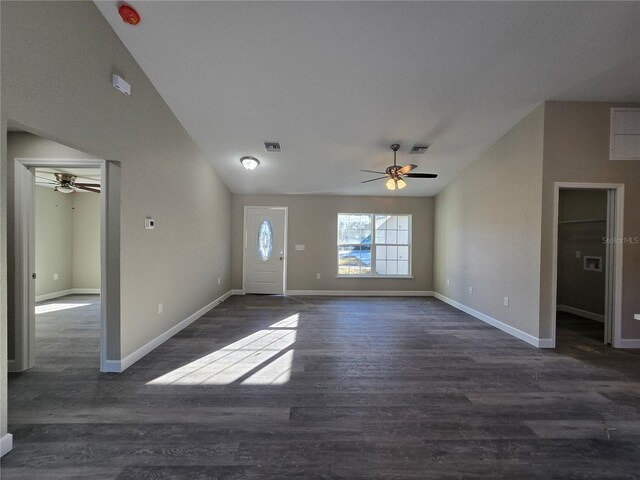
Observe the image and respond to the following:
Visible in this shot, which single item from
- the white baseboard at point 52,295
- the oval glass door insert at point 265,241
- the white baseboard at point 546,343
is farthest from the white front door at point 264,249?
the white baseboard at point 546,343

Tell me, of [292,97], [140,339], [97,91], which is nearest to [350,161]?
[292,97]

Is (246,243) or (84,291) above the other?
(246,243)

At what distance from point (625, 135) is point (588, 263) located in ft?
7.95

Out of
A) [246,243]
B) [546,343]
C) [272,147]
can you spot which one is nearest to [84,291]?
[246,243]

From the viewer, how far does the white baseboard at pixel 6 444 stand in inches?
64.1

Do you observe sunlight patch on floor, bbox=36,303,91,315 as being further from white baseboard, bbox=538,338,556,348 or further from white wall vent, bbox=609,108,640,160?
white wall vent, bbox=609,108,640,160

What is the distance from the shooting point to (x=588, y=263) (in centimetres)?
490

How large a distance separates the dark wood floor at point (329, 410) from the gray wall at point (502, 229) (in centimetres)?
75

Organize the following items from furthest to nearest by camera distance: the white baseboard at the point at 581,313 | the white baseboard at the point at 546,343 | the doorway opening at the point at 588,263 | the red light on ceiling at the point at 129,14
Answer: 1. the white baseboard at the point at 581,313
2. the doorway opening at the point at 588,263
3. the white baseboard at the point at 546,343
4. the red light on ceiling at the point at 129,14

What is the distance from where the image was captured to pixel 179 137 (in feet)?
12.6

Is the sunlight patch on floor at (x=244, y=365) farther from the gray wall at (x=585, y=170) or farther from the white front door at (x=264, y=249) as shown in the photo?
the gray wall at (x=585, y=170)

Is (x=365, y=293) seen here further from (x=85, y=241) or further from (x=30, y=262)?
(x=85, y=241)

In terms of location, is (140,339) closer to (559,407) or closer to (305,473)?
(305,473)

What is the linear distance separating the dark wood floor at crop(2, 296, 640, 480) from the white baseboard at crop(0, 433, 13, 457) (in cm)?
3
